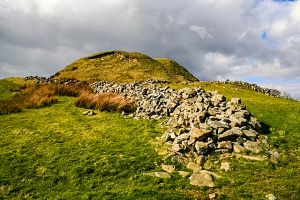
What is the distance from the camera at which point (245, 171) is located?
18500mm

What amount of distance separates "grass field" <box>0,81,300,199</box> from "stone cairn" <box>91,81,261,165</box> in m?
1.26

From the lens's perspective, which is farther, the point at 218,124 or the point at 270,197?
the point at 218,124

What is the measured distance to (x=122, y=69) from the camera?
73.2 m

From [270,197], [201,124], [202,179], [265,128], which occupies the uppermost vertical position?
[201,124]

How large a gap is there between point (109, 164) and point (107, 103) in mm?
Answer: 14356

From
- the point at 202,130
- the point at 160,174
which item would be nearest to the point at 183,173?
the point at 160,174

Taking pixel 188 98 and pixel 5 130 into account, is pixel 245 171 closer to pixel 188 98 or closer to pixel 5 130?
pixel 188 98

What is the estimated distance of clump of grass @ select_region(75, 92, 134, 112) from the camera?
32.8 m

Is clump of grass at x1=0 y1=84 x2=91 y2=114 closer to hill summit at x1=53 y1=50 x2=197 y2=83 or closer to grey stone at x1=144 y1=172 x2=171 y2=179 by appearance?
grey stone at x1=144 y1=172 x2=171 y2=179

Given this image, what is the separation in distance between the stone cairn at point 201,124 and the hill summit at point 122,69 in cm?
3436

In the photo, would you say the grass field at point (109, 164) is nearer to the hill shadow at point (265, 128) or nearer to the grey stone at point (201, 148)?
the hill shadow at point (265, 128)

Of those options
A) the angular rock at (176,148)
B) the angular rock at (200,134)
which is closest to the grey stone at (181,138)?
the angular rock at (200,134)

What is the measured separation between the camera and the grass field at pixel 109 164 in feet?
54.1

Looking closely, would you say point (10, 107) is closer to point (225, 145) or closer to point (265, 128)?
point (225, 145)
